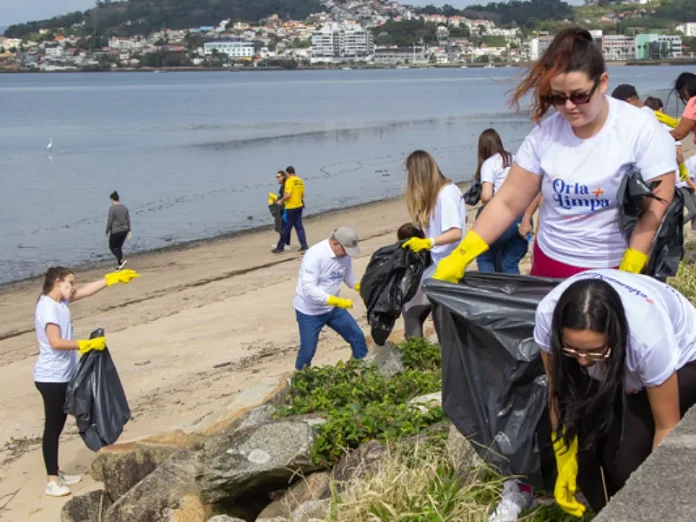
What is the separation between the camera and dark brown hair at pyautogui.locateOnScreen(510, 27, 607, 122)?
3.91m

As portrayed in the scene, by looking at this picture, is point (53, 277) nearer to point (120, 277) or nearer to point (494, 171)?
point (120, 277)

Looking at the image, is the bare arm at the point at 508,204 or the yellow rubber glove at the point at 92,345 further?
the yellow rubber glove at the point at 92,345

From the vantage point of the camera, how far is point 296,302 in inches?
323

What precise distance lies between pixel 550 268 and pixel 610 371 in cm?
108

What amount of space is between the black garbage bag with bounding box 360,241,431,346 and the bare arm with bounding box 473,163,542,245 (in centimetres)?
286

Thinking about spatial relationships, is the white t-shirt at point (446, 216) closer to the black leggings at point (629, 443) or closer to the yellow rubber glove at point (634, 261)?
the yellow rubber glove at point (634, 261)

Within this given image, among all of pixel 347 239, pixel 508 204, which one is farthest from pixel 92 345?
pixel 508 204

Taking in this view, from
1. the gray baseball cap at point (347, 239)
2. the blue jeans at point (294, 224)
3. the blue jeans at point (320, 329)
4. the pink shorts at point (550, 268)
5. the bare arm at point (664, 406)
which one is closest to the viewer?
the bare arm at point (664, 406)

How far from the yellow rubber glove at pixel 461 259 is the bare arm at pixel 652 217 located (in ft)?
1.94

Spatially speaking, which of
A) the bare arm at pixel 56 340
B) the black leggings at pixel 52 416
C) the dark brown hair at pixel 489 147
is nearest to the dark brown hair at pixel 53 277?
the bare arm at pixel 56 340

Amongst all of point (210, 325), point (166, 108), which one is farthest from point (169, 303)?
point (166, 108)

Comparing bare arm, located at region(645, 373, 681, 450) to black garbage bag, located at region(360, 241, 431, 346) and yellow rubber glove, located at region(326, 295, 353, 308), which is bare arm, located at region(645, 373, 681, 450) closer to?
black garbage bag, located at region(360, 241, 431, 346)

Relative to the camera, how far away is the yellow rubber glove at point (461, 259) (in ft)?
13.5

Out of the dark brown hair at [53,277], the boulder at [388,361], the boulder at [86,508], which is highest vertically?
the dark brown hair at [53,277]
